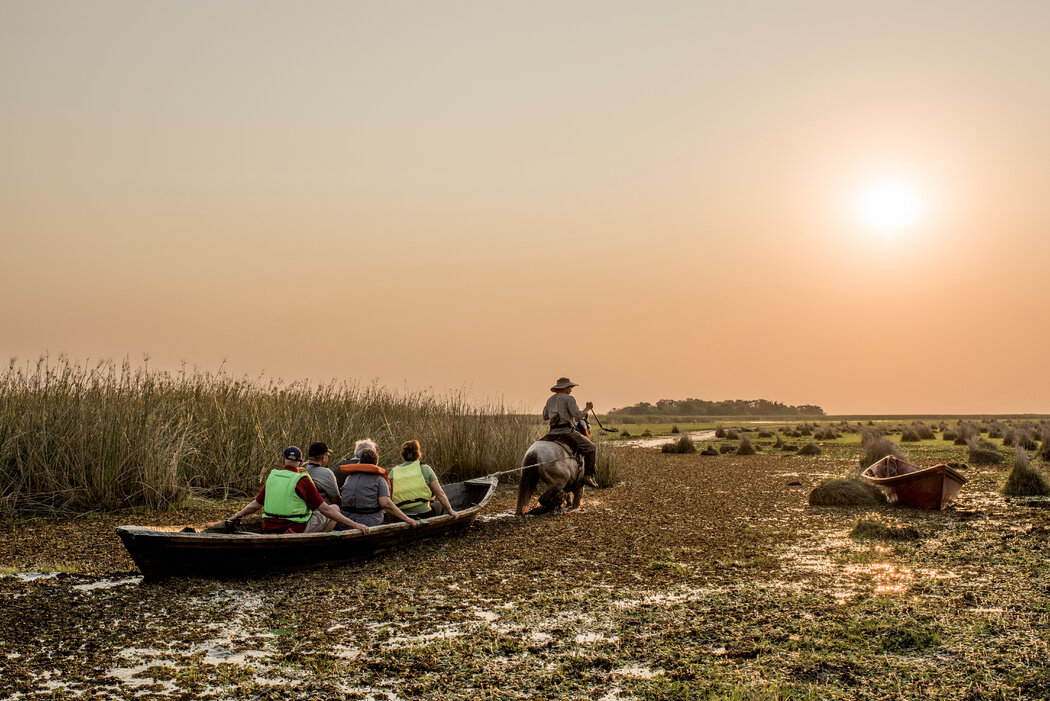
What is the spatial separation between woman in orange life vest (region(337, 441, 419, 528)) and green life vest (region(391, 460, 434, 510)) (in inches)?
25.9

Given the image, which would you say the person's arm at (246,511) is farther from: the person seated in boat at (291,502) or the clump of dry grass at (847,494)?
the clump of dry grass at (847,494)

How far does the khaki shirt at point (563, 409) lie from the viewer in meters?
14.1

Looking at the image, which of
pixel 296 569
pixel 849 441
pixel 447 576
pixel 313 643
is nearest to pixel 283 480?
pixel 296 569

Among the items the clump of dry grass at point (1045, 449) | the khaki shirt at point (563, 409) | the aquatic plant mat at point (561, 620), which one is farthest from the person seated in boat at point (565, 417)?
the clump of dry grass at point (1045, 449)

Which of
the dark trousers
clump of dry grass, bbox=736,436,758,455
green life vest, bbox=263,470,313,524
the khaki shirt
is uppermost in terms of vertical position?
the khaki shirt

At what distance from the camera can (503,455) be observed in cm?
1836

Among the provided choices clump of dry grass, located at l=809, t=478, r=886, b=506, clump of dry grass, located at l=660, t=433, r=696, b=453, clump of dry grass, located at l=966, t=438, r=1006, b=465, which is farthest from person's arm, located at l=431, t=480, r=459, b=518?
clump of dry grass, located at l=660, t=433, r=696, b=453

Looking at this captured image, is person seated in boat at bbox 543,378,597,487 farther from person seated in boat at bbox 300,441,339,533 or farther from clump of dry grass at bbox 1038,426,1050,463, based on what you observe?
clump of dry grass at bbox 1038,426,1050,463

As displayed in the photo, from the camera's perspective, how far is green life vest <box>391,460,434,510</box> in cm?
1074

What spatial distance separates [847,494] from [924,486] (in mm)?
1348

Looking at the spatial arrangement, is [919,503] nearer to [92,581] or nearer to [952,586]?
[952,586]

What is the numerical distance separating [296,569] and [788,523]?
7.59 metres

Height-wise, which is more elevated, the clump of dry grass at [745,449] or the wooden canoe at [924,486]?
the wooden canoe at [924,486]

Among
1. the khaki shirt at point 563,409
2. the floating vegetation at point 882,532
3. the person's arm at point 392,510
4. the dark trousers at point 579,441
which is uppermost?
the khaki shirt at point 563,409
